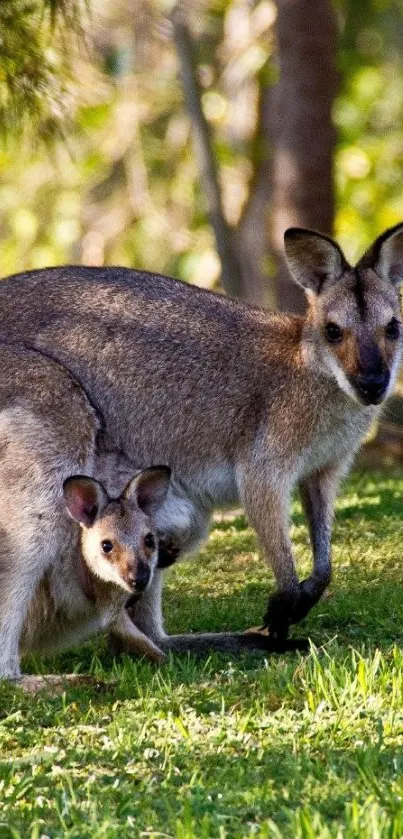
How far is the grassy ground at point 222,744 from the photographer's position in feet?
12.4

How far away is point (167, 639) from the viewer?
6.04 m

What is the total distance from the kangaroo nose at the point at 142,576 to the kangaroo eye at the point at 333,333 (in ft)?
4.42

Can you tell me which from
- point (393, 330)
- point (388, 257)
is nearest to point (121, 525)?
point (393, 330)

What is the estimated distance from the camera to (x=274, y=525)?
5980 millimetres

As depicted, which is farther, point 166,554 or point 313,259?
point 313,259

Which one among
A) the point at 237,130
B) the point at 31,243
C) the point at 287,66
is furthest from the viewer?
the point at 31,243

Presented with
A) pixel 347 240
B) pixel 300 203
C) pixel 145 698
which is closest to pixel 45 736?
pixel 145 698

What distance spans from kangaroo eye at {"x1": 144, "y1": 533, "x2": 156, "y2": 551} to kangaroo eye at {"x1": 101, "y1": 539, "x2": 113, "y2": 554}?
168mm

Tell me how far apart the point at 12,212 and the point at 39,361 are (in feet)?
42.1

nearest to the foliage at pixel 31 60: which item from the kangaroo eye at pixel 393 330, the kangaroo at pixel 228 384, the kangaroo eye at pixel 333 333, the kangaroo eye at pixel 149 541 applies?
the kangaroo at pixel 228 384

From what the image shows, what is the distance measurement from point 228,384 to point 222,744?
213 centimetres

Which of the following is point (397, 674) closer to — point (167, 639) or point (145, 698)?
point (145, 698)

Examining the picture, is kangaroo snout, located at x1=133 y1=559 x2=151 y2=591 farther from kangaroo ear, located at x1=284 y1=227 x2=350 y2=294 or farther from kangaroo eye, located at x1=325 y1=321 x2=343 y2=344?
kangaroo ear, located at x1=284 y1=227 x2=350 y2=294

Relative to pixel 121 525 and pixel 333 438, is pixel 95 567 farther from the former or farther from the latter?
pixel 333 438
